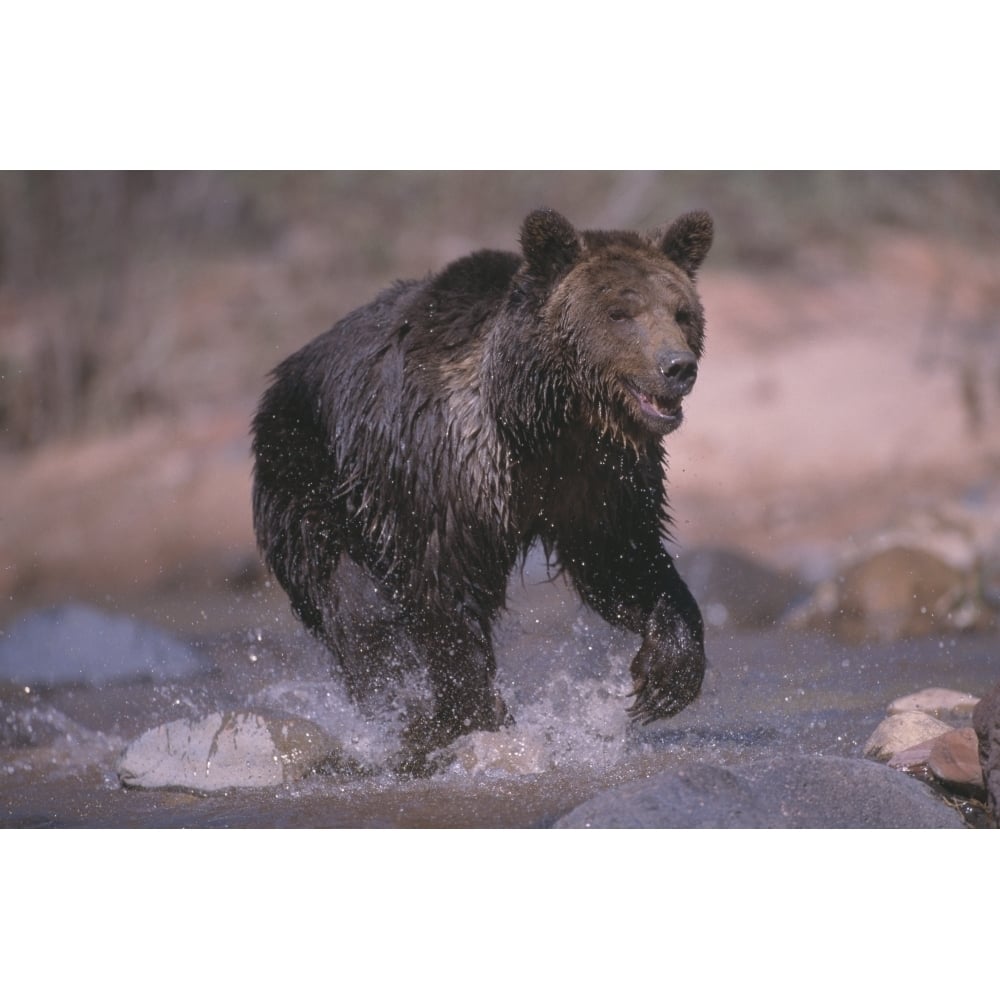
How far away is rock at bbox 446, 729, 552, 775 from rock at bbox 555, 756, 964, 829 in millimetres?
710

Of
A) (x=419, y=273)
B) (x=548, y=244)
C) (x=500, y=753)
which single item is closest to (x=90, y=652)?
(x=500, y=753)

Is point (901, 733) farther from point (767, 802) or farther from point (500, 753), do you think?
point (500, 753)

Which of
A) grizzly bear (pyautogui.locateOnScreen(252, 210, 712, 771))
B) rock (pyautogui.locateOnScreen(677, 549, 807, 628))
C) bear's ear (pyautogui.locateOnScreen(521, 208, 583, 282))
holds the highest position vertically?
bear's ear (pyautogui.locateOnScreen(521, 208, 583, 282))

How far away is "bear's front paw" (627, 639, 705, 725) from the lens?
5637 millimetres

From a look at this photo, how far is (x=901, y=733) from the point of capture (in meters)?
5.77

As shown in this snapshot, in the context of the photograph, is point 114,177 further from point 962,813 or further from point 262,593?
point 962,813

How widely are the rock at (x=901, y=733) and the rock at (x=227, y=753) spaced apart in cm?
203

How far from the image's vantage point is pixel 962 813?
503 centimetres

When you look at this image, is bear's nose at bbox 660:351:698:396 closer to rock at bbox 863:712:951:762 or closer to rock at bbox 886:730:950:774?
rock at bbox 886:730:950:774

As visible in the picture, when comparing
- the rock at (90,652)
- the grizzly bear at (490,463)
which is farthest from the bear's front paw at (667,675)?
the rock at (90,652)

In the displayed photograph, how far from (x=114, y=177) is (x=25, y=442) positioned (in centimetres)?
198

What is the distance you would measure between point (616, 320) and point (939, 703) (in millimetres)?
2417

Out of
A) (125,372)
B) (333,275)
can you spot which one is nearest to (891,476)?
(333,275)

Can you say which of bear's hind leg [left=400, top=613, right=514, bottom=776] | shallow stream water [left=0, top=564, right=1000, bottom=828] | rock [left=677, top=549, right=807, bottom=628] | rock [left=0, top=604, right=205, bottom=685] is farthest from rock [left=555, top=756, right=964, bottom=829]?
rock [left=677, top=549, right=807, bottom=628]
